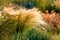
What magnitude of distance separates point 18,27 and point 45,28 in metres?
0.62

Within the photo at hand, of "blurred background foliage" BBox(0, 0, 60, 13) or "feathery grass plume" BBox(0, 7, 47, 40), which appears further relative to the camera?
"blurred background foliage" BBox(0, 0, 60, 13)

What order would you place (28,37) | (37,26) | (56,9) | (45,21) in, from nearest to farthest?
(28,37)
(37,26)
(45,21)
(56,9)

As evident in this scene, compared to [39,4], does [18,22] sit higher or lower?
higher

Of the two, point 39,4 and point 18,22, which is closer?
point 18,22

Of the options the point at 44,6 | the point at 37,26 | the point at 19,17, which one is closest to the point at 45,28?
the point at 37,26

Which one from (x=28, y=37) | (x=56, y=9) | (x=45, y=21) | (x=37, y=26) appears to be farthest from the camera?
(x=56, y=9)

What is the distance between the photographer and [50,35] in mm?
6547

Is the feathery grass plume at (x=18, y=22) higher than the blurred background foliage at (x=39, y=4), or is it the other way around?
the feathery grass plume at (x=18, y=22)

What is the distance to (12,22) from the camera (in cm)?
681

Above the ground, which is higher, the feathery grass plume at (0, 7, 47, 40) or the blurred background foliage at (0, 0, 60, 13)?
the feathery grass plume at (0, 7, 47, 40)

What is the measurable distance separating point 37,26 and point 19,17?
20.9 inches

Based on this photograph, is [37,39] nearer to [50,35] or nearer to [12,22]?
[50,35]

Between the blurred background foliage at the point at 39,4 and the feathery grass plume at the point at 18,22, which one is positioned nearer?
the feathery grass plume at the point at 18,22

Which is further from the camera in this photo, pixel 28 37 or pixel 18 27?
pixel 18 27
